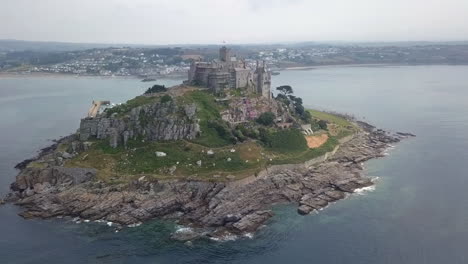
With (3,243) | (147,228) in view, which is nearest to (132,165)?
(147,228)

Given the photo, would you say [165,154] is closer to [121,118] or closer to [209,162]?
[209,162]

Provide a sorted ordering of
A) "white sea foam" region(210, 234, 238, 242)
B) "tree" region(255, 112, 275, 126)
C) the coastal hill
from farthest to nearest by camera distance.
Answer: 1. "tree" region(255, 112, 275, 126)
2. the coastal hill
3. "white sea foam" region(210, 234, 238, 242)

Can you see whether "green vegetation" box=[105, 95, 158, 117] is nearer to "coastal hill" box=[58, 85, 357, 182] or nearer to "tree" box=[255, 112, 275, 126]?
"coastal hill" box=[58, 85, 357, 182]

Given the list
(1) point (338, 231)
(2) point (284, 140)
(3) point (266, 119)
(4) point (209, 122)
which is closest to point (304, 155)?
(2) point (284, 140)

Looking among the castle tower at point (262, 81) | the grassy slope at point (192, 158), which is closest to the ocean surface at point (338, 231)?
the grassy slope at point (192, 158)

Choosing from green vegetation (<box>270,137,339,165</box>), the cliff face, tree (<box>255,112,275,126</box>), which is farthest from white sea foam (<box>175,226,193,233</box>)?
tree (<box>255,112,275,126</box>)

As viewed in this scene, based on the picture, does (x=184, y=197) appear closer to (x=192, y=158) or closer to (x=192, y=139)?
(x=192, y=158)
